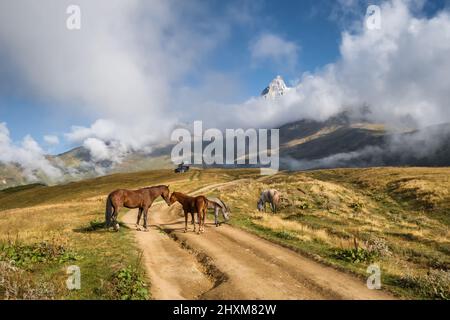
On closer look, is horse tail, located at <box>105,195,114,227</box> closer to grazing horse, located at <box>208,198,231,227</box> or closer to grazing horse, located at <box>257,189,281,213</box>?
grazing horse, located at <box>208,198,231,227</box>

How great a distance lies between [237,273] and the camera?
47.5 feet

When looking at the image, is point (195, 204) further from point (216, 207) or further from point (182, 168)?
point (182, 168)

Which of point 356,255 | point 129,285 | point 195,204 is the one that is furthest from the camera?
point 195,204

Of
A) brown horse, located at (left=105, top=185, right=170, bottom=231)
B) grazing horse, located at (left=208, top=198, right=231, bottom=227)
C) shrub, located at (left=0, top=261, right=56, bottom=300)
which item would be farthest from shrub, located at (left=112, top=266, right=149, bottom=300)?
grazing horse, located at (left=208, top=198, right=231, bottom=227)

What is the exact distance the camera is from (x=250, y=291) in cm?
1231

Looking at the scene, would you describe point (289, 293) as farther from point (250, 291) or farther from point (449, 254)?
point (449, 254)

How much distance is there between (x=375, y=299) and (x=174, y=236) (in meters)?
14.1

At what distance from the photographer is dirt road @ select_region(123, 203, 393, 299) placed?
12383 mm

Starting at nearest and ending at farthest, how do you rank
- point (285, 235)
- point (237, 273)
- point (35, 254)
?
point (237, 273) → point (35, 254) → point (285, 235)

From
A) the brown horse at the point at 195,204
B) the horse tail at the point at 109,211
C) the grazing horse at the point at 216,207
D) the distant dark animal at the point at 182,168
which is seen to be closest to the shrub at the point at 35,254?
the horse tail at the point at 109,211

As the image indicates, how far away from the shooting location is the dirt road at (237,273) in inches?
488

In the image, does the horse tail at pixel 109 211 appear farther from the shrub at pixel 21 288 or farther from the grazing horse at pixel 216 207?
the shrub at pixel 21 288

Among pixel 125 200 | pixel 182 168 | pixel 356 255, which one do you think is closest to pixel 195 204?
pixel 125 200

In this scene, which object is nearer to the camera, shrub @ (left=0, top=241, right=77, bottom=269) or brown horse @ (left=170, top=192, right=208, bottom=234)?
shrub @ (left=0, top=241, right=77, bottom=269)
